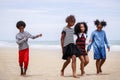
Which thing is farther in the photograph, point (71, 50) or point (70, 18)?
point (70, 18)

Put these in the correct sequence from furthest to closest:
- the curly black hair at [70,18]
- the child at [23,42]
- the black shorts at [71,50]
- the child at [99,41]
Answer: the child at [99,41], the child at [23,42], the curly black hair at [70,18], the black shorts at [71,50]

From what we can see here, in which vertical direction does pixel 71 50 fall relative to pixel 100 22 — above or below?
below

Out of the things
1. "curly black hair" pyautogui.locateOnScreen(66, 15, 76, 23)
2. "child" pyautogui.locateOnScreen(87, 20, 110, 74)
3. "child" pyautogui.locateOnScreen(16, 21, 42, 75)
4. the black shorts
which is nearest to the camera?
the black shorts

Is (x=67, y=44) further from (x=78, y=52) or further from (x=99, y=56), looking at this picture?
(x=99, y=56)

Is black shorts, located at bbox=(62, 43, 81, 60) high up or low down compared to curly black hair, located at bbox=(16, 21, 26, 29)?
down

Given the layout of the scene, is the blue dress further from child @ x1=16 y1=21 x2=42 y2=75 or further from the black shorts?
child @ x1=16 y1=21 x2=42 y2=75

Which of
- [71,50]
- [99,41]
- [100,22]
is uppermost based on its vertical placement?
[100,22]

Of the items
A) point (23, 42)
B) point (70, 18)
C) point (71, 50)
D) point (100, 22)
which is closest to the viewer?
point (71, 50)

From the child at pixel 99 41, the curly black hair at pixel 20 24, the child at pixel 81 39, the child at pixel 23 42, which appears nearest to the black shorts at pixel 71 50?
the child at pixel 81 39

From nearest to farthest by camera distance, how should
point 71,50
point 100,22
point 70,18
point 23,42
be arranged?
1. point 71,50
2. point 70,18
3. point 23,42
4. point 100,22

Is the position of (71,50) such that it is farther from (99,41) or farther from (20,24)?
(20,24)

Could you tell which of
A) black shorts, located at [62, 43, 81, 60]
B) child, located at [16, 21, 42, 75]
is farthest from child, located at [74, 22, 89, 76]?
child, located at [16, 21, 42, 75]

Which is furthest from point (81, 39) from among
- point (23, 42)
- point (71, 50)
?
point (23, 42)

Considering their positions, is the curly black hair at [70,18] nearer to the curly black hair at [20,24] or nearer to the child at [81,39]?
the child at [81,39]
